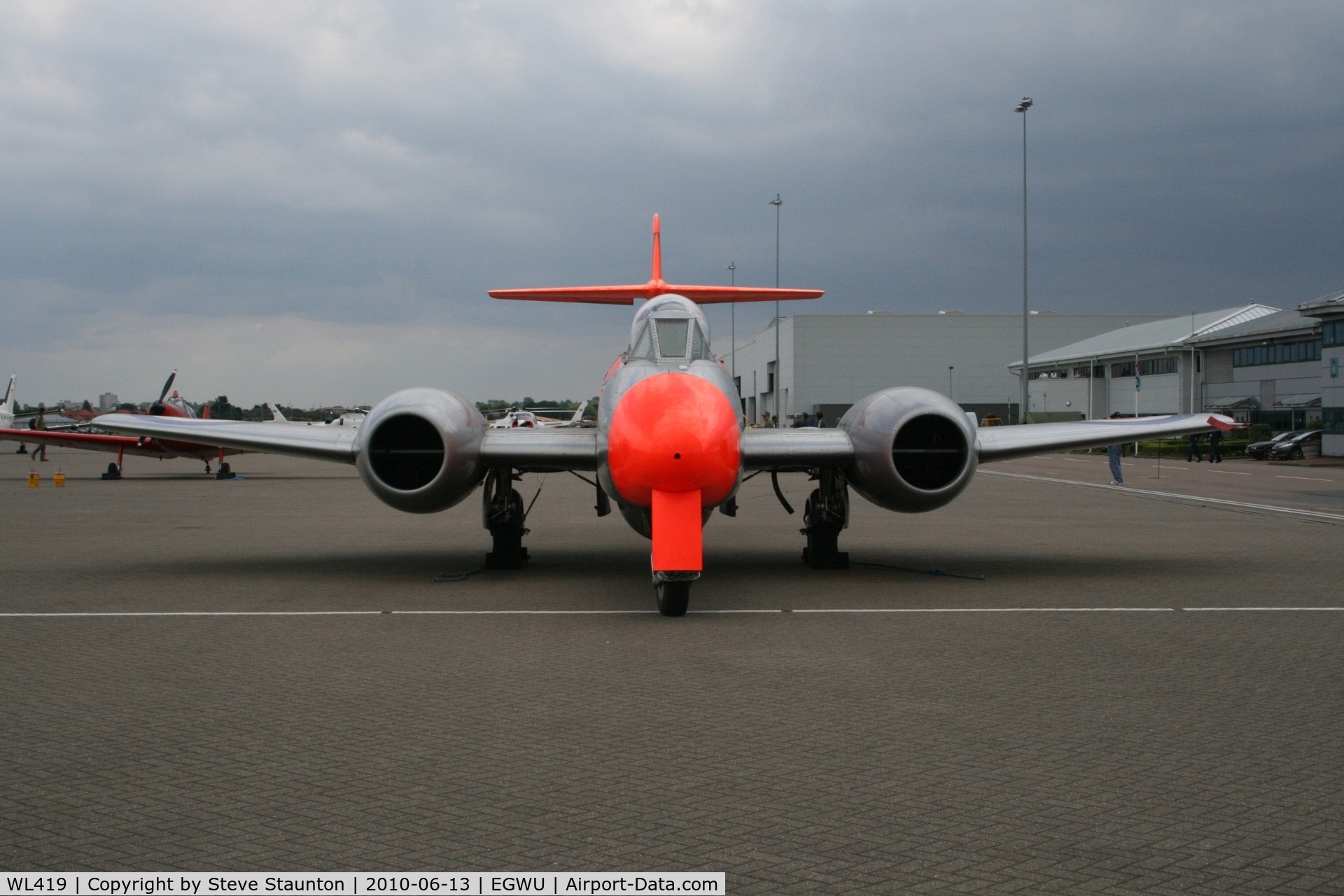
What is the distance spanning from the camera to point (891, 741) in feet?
17.5

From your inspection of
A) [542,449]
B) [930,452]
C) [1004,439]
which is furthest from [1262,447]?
[542,449]

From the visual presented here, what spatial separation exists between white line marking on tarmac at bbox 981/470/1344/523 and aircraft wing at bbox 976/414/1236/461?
724 cm

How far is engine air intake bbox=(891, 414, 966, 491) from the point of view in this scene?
11008mm

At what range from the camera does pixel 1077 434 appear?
1255 cm

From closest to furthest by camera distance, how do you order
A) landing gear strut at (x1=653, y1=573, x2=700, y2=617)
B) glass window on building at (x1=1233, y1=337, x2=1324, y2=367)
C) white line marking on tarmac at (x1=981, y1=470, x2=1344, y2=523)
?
landing gear strut at (x1=653, y1=573, x2=700, y2=617) → white line marking on tarmac at (x1=981, y1=470, x2=1344, y2=523) → glass window on building at (x1=1233, y1=337, x2=1324, y2=367)

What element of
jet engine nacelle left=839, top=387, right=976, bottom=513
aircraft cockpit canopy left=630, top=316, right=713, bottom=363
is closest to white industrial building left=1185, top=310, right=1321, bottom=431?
jet engine nacelle left=839, top=387, right=976, bottom=513

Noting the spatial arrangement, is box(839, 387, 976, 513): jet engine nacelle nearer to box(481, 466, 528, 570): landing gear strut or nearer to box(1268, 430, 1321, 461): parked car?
box(481, 466, 528, 570): landing gear strut

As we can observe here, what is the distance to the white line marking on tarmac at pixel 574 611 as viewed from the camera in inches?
362

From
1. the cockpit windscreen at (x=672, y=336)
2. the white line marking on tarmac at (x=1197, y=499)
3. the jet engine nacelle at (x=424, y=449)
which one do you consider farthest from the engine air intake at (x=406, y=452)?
the white line marking on tarmac at (x=1197, y=499)

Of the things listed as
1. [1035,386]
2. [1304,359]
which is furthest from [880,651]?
[1035,386]

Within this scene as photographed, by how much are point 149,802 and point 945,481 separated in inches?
331

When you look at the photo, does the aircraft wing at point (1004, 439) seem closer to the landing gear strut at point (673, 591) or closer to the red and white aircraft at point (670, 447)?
the red and white aircraft at point (670, 447)

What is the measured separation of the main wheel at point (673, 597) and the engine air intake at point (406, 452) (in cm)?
298

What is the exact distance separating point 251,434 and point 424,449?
250 cm
